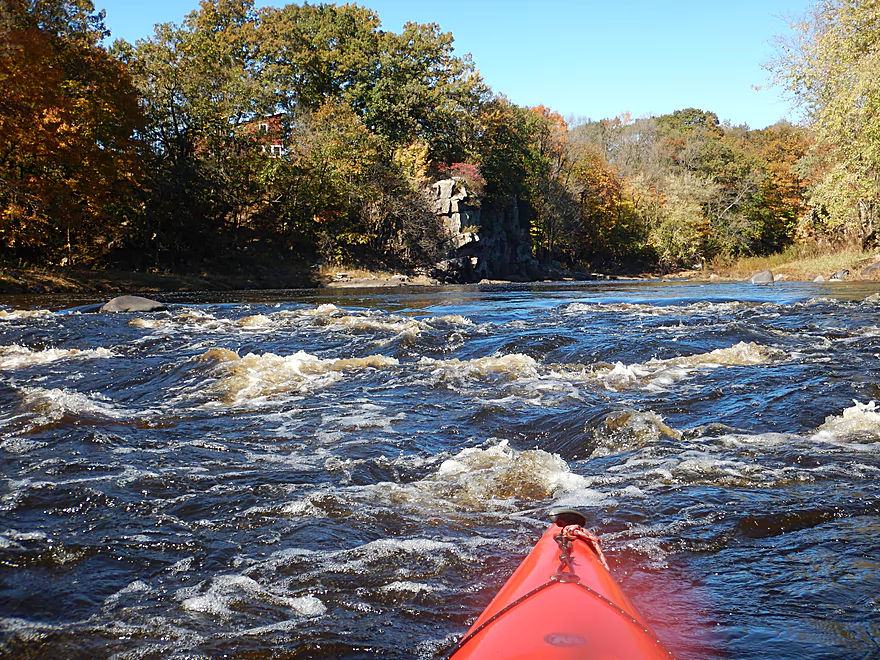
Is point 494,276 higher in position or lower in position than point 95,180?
lower

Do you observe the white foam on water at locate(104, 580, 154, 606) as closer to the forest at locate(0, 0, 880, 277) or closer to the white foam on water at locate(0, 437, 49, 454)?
the white foam on water at locate(0, 437, 49, 454)

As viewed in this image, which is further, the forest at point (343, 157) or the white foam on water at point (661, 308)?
the forest at point (343, 157)

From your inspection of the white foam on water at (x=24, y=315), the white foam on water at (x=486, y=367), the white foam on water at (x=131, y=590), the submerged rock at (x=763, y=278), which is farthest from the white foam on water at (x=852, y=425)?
the submerged rock at (x=763, y=278)

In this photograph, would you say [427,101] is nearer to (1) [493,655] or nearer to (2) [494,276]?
(2) [494,276]

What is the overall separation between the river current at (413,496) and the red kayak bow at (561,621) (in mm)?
475

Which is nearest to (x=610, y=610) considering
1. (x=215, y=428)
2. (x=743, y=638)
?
(x=743, y=638)

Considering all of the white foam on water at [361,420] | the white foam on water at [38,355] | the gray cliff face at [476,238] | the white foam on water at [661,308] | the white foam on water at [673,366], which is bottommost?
the white foam on water at [361,420]

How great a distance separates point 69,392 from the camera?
21.6 ft

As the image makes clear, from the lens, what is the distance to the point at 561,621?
75.4 inches

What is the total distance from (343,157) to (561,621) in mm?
34844

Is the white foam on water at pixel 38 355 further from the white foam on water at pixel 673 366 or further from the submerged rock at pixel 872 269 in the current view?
the submerged rock at pixel 872 269

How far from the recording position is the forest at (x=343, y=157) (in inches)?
834

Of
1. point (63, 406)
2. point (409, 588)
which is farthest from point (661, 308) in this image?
point (409, 588)

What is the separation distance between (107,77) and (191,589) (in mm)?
27341
